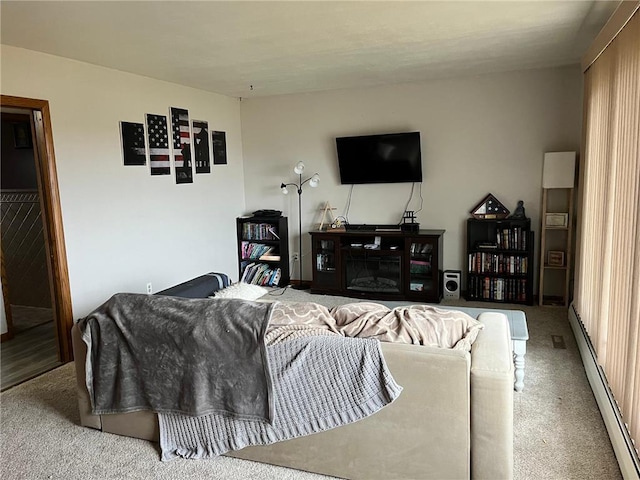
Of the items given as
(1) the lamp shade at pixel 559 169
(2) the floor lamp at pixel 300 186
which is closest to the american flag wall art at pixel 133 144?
(2) the floor lamp at pixel 300 186

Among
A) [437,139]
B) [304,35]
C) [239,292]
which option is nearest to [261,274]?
[437,139]

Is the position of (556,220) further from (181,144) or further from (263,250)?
(181,144)

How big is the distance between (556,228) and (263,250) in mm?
3367

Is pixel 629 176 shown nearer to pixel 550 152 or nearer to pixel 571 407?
pixel 571 407

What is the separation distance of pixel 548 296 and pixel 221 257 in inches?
147

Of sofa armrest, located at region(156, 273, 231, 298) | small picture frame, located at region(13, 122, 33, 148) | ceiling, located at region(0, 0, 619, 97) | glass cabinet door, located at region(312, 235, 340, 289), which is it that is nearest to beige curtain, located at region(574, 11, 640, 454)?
ceiling, located at region(0, 0, 619, 97)

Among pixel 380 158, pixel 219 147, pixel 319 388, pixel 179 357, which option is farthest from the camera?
pixel 219 147

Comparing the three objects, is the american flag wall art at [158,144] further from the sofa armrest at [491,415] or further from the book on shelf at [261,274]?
the sofa armrest at [491,415]

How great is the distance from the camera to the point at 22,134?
5199 mm

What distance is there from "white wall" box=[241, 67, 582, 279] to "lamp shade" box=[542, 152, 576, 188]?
0.92 feet

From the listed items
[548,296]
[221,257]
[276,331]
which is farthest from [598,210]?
[221,257]

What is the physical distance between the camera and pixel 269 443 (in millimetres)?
2244

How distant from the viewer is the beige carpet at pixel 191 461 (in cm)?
228

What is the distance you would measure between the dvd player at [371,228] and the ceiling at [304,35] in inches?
66.0
